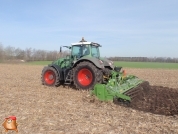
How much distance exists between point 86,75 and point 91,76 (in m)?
0.28

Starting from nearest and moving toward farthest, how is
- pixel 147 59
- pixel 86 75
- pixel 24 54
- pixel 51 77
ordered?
pixel 86 75
pixel 51 77
pixel 24 54
pixel 147 59

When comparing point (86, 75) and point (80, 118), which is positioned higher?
point (86, 75)

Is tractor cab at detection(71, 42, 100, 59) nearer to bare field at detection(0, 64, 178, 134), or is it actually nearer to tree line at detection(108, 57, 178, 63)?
bare field at detection(0, 64, 178, 134)

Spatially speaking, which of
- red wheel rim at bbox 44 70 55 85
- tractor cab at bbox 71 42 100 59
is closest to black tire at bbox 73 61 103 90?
tractor cab at bbox 71 42 100 59

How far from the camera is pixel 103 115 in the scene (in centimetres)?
566

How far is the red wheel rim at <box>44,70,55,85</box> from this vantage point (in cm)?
1057

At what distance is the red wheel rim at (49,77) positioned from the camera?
10.6 m

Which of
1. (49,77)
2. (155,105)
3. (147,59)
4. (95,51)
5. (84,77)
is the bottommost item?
(155,105)

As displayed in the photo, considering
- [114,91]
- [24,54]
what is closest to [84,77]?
[114,91]

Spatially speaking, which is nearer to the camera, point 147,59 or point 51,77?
point 51,77

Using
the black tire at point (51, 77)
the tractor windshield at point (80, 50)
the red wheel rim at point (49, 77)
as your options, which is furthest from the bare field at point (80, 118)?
the red wheel rim at point (49, 77)

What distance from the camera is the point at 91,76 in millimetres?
9016

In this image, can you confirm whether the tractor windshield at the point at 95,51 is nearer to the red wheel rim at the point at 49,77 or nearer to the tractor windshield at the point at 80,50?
the tractor windshield at the point at 80,50

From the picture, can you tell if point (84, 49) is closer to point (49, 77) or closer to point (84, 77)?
point (84, 77)
